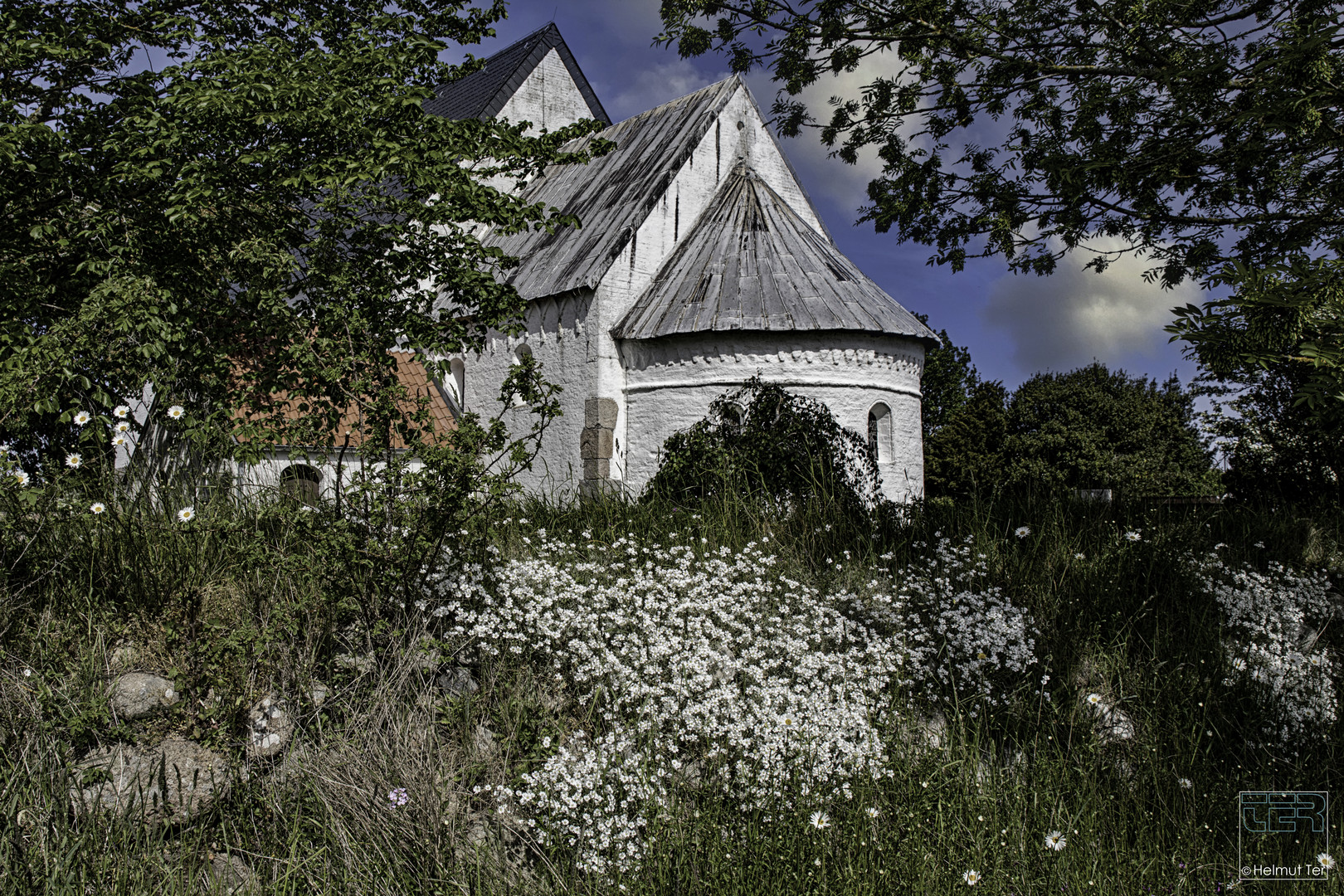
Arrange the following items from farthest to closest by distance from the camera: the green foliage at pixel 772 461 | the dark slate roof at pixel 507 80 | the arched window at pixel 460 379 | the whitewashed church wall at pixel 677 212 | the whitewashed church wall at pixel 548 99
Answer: the whitewashed church wall at pixel 548 99 < the dark slate roof at pixel 507 80 < the arched window at pixel 460 379 < the whitewashed church wall at pixel 677 212 < the green foliage at pixel 772 461

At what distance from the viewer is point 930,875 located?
2.76 m

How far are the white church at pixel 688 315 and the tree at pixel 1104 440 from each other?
674 cm

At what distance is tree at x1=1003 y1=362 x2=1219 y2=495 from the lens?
17.8m

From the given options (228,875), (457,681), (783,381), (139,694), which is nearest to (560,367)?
(783,381)

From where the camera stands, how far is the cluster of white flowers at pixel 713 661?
3156 mm

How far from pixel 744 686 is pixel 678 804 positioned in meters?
0.73

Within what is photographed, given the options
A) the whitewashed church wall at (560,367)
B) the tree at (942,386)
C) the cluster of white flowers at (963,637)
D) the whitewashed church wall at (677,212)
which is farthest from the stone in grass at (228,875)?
the tree at (942,386)

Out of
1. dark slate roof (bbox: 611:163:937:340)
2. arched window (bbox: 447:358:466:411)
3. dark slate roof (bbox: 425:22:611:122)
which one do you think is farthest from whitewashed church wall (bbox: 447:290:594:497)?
dark slate roof (bbox: 425:22:611:122)

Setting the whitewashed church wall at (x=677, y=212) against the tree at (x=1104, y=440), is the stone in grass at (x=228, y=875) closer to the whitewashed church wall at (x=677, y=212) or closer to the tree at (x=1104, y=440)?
the whitewashed church wall at (x=677, y=212)

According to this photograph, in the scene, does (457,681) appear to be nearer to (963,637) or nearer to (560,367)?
(963,637)

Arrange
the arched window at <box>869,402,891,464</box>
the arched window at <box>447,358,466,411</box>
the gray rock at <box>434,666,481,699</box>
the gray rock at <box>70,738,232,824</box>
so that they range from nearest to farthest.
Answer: the gray rock at <box>70,738,232,824</box> < the gray rock at <box>434,666,481,699</box> < the arched window at <box>869,402,891,464</box> < the arched window at <box>447,358,466,411</box>

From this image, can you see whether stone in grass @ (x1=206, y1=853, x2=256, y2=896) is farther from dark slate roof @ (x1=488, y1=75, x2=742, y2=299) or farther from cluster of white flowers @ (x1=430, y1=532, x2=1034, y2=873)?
dark slate roof @ (x1=488, y1=75, x2=742, y2=299)

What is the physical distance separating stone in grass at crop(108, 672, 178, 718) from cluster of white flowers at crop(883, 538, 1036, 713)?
10.4 ft

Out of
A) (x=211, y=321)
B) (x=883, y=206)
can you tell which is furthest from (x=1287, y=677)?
(x=211, y=321)
